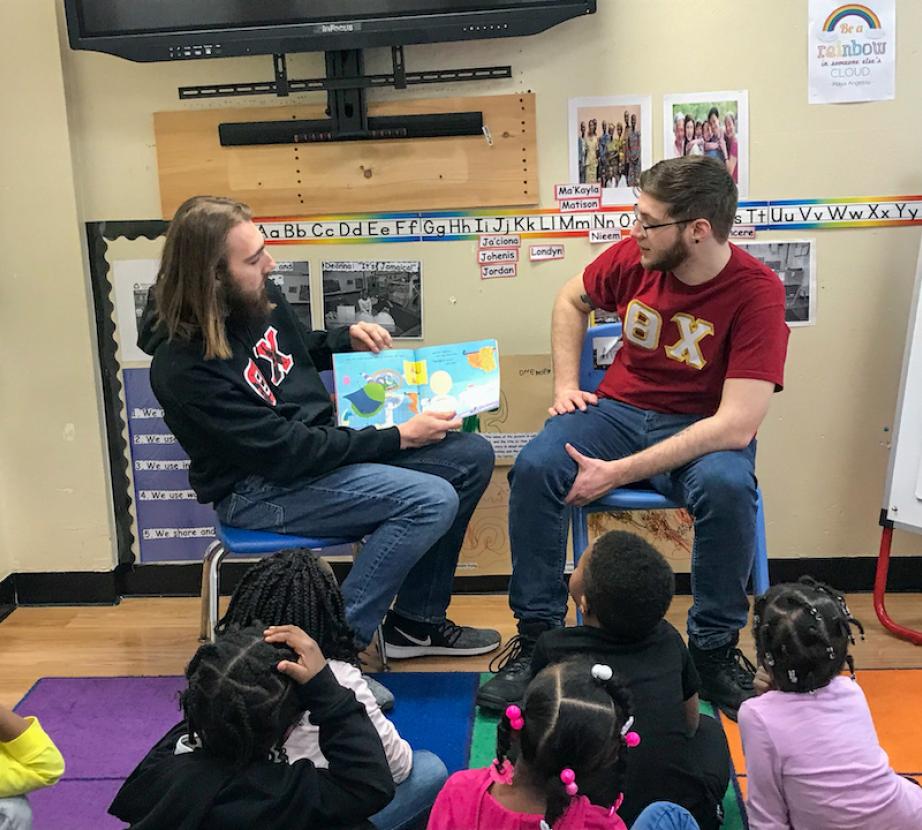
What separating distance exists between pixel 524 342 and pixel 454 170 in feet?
1.62

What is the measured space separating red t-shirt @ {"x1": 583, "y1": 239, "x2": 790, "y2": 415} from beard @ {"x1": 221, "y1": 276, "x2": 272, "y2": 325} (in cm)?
79

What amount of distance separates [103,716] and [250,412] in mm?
828

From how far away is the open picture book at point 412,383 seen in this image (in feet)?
7.79

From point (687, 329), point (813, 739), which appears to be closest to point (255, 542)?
point (687, 329)

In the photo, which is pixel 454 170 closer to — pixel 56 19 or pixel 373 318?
pixel 373 318

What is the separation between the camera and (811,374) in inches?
106

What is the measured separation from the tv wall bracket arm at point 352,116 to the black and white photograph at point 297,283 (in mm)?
329

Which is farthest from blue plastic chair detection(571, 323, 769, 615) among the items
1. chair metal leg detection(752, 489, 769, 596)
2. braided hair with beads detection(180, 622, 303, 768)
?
braided hair with beads detection(180, 622, 303, 768)

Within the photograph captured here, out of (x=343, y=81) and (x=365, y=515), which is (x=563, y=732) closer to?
(x=365, y=515)

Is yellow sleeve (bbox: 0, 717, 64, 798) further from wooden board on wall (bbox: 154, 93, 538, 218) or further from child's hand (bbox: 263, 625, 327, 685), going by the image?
wooden board on wall (bbox: 154, 93, 538, 218)

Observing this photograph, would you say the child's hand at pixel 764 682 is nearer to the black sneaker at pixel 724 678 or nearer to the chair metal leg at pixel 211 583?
the black sneaker at pixel 724 678

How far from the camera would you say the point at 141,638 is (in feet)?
8.85

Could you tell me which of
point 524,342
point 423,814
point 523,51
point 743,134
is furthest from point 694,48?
point 423,814

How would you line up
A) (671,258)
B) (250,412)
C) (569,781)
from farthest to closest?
(671,258) < (250,412) < (569,781)
